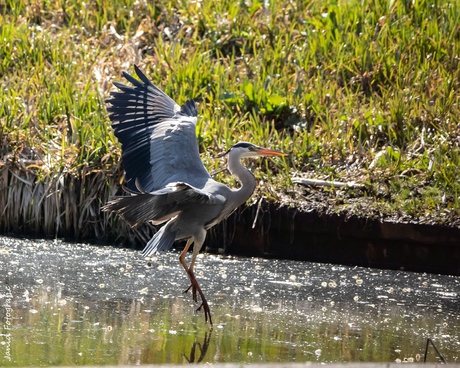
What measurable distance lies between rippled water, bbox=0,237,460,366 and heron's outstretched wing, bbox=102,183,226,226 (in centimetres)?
62

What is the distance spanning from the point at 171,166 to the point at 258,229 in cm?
176

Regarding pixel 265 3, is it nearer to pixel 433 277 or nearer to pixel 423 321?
pixel 433 277

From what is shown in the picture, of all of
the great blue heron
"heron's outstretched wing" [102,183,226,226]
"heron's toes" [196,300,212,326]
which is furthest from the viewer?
the great blue heron

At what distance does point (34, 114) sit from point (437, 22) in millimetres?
4788

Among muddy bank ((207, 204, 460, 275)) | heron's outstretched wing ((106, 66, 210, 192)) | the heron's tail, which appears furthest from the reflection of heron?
muddy bank ((207, 204, 460, 275))

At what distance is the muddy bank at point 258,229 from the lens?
7.85 metres

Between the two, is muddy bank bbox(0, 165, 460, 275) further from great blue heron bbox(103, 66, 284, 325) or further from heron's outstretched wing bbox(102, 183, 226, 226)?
heron's outstretched wing bbox(102, 183, 226, 226)

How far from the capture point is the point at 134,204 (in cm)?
571

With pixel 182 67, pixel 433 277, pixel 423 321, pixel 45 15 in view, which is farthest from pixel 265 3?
pixel 423 321

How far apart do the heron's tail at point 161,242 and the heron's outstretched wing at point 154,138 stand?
307 mm

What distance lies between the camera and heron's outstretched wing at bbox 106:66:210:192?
662 cm

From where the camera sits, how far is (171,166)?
6.64 meters

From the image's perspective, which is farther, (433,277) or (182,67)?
(182,67)

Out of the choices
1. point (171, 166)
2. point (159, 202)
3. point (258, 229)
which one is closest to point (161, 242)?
point (159, 202)
